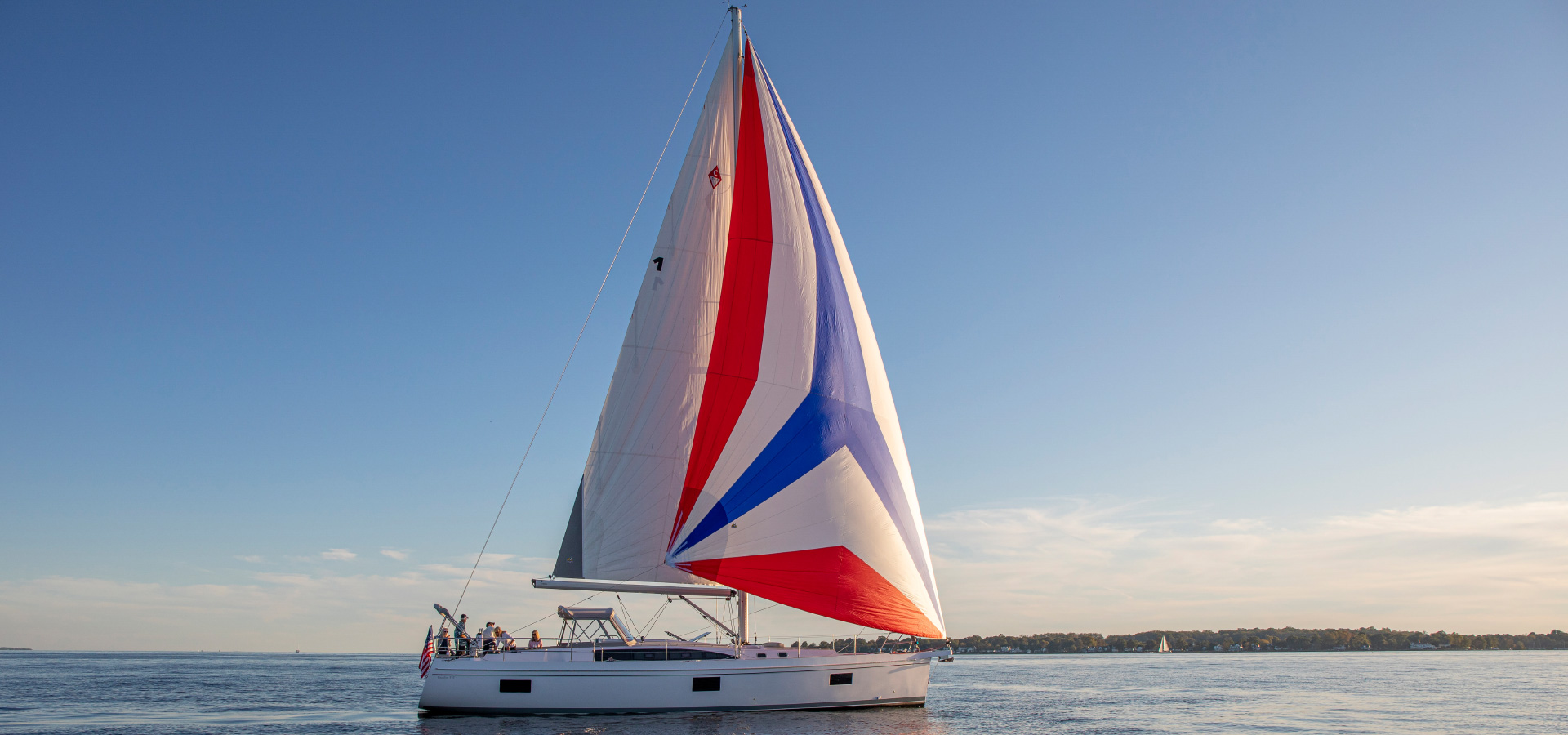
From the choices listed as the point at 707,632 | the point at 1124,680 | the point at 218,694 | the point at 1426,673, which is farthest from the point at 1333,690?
the point at 218,694

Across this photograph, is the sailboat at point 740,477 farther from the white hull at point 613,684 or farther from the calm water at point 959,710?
the calm water at point 959,710

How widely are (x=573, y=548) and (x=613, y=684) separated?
3039mm

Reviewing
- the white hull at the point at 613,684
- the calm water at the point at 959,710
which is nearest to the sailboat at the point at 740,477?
the white hull at the point at 613,684

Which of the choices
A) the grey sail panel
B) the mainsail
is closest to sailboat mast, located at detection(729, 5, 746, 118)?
the mainsail

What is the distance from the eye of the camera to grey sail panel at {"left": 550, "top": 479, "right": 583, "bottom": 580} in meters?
16.5

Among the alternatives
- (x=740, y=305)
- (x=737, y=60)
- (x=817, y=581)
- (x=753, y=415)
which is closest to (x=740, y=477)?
(x=753, y=415)

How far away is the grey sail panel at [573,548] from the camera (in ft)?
54.2

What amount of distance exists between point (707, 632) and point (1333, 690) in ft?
71.3

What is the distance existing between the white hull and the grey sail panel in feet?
5.10

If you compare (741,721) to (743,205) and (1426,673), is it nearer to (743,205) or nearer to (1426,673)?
(743,205)

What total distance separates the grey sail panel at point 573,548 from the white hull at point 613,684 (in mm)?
1553

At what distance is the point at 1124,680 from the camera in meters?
35.0

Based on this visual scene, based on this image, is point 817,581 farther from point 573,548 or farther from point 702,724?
point 573,548

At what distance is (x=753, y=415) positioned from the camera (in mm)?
16328
